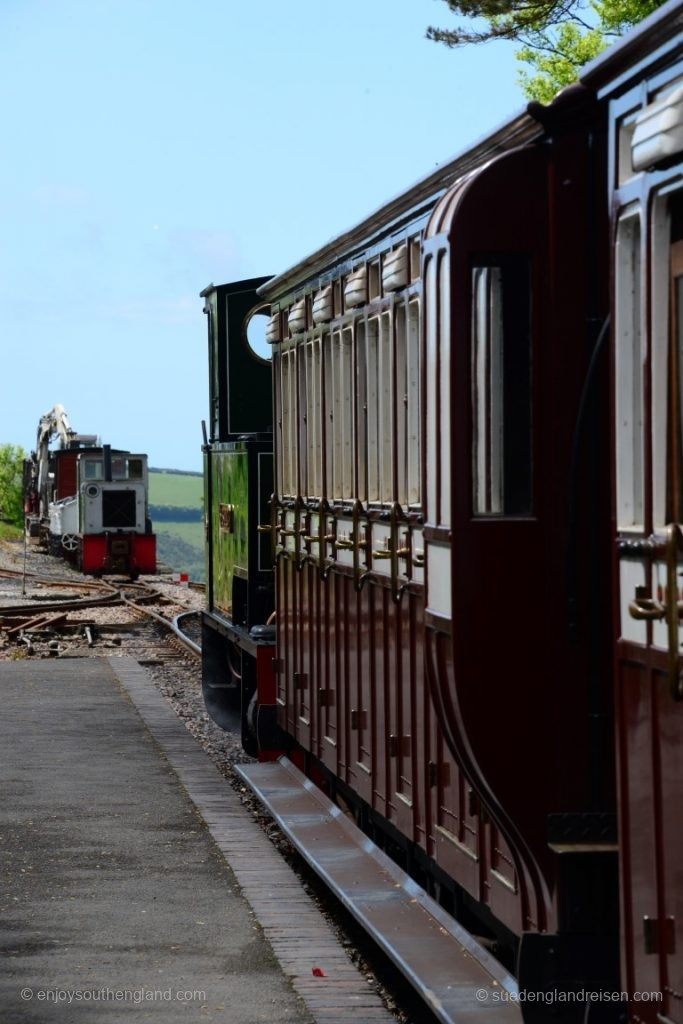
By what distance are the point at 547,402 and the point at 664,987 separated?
1.77 metres

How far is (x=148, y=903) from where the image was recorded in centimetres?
940

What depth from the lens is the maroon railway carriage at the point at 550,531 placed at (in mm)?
4750

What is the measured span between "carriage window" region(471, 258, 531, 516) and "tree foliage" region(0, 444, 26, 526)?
302 ft

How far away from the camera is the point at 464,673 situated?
586 centimetres

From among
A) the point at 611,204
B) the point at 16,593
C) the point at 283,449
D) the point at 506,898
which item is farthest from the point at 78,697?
the point at 16,593

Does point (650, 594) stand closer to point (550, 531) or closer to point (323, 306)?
point (550, 531)

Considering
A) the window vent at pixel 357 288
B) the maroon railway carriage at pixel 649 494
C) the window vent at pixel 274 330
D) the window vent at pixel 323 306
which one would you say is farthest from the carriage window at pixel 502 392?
the window vent at pixel 274 330

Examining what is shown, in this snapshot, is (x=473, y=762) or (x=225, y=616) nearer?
(x=473, y=762)

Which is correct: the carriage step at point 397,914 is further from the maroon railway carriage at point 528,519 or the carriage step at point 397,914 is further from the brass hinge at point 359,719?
the brass hinge at point 359,719

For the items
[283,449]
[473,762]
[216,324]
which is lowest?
[473,762]

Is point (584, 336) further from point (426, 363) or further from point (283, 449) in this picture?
point (283, 449)

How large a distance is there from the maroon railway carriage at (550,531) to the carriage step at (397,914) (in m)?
0.19

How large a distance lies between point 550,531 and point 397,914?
9.34ft

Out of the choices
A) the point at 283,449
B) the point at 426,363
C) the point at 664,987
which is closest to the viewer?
the point at 664,987
